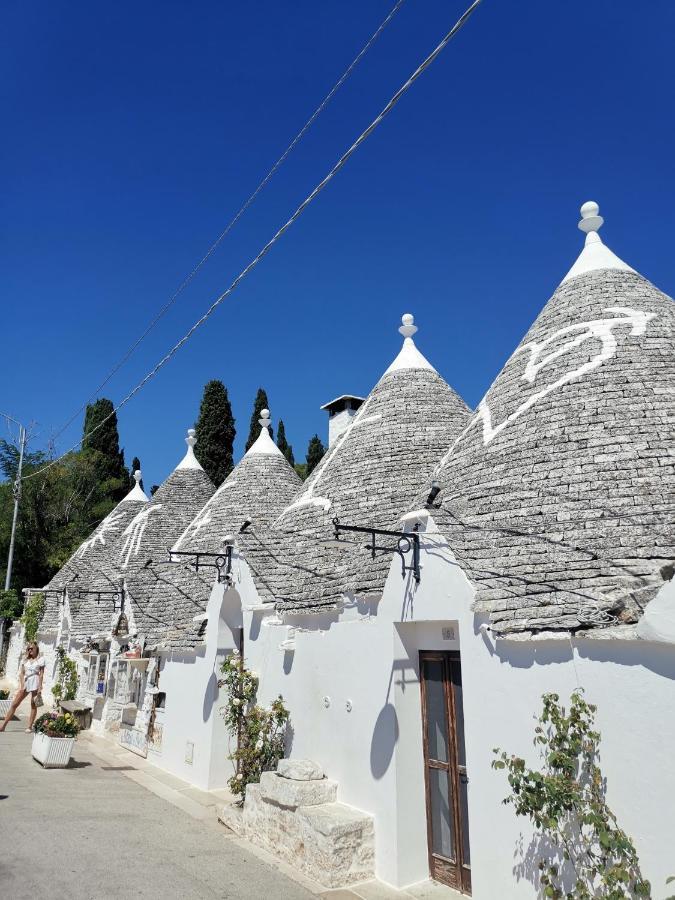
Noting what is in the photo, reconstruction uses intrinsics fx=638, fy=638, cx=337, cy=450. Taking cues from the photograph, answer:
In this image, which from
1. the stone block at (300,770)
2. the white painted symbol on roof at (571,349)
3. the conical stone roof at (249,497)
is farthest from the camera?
the conical stone roof at (249,497)

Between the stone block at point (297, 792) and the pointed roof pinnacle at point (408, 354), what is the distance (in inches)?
311

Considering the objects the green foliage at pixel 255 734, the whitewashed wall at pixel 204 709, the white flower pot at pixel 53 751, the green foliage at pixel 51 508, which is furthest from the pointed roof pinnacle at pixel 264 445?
the green foliage at pixel 51 508

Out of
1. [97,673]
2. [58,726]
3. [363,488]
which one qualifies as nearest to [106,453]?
[97,673]

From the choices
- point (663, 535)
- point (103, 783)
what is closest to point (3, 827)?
A: point (103, 783)

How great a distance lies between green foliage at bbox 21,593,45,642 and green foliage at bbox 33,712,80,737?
1395cm

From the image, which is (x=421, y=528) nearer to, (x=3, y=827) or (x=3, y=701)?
(x=3, y=827)

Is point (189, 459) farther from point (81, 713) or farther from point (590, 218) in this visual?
point (590, 218)

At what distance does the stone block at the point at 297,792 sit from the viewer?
6766mm

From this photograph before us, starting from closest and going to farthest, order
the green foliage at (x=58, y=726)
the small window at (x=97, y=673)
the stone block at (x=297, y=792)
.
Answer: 1. the stone block at (x=297, y=792)
2. the green foliage at (x=58, y=726)
3. the small window at (x=97, y=673)

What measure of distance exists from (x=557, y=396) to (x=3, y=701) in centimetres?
1498

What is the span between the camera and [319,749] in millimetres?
7418

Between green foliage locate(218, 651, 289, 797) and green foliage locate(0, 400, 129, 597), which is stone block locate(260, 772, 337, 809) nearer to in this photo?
green foliage locate(218, 651, 289, 797)

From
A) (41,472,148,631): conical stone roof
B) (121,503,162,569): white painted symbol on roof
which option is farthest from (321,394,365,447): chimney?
(41,472,148,631): conical stone roof

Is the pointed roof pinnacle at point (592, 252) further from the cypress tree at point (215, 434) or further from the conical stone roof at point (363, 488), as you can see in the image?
the cypress tree at point (215, 434)
